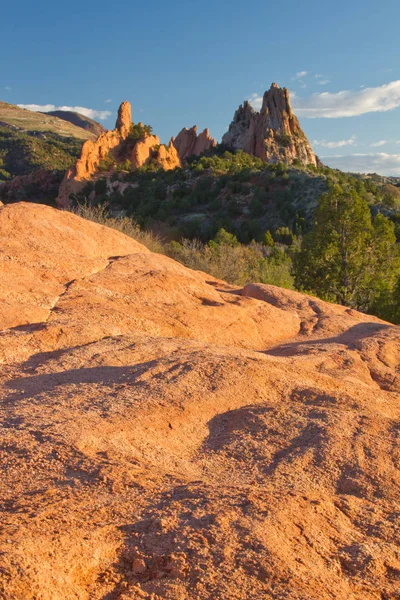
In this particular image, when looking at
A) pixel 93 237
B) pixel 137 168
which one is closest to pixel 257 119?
pixel 137 168

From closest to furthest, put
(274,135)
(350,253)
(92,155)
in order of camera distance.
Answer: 1. (350,253)
2. (92,155)
3. (274,135)

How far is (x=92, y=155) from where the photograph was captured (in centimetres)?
5262

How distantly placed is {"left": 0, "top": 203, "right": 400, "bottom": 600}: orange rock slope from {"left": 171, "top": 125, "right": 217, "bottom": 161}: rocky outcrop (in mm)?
Answer: 66637

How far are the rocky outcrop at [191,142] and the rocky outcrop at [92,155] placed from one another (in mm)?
14361

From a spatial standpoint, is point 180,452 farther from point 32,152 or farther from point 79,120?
point 79,120

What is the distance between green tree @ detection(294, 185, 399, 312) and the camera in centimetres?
1916

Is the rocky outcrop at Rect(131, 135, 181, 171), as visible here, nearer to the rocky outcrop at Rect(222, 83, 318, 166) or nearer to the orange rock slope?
the rocky outcrop at Rect(222, 83, 318, 166)

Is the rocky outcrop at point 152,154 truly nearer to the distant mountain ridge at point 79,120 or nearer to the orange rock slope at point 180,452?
the orange rock slope at point 180,452

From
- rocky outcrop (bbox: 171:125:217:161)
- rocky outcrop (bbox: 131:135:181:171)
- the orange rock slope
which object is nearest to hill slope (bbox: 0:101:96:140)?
rocky outcrop (bbox: 171:125:217:161)

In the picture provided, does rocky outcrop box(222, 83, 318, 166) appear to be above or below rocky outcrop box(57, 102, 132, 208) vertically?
above

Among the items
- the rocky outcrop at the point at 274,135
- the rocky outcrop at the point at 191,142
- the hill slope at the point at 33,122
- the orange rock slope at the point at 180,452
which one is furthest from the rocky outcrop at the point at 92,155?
the hill slope at the point at 33,122

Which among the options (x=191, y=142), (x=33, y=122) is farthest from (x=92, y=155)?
(x=33, y=122)

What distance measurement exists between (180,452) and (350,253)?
16.7 m

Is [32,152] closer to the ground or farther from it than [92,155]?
farther from it
